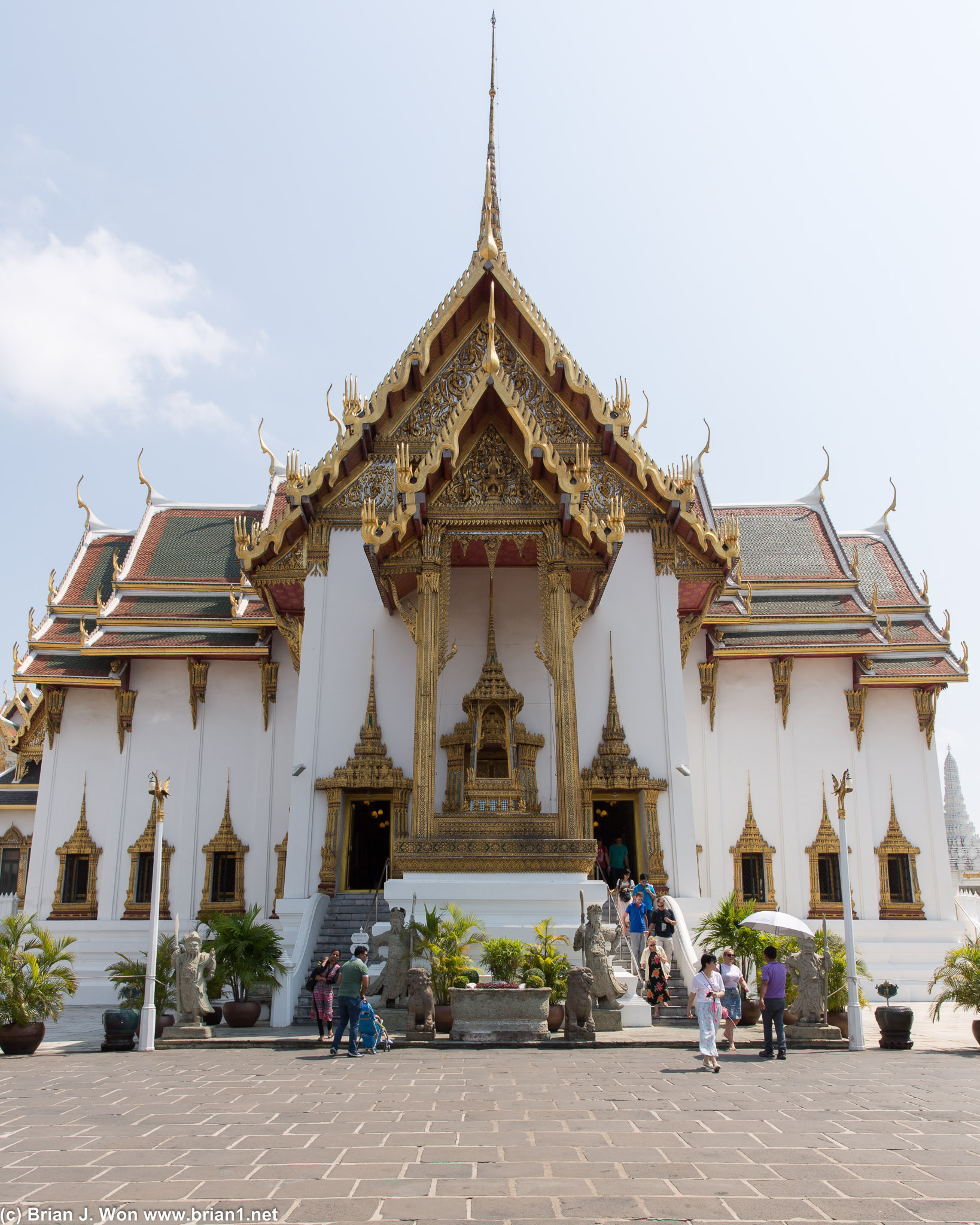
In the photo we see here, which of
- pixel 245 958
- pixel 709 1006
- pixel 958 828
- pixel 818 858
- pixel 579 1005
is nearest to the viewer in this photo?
pixel 709 1006

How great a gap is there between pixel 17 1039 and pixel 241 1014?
7.69 ft

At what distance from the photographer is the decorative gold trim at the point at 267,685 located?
628 inches

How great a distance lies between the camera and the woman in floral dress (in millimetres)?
10227

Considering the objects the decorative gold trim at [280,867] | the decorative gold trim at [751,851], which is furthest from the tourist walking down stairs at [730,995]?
the decorative gold trim at [280,867]

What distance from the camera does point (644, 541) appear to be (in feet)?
45.4

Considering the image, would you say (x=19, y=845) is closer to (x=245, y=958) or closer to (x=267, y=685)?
(x=267, y=685)

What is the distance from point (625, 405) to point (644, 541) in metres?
1.82

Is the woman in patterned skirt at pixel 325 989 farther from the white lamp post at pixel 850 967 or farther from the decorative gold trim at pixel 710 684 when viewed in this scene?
the decorative gold trim at pixel 710 684

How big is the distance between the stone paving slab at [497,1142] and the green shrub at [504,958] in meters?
1.76

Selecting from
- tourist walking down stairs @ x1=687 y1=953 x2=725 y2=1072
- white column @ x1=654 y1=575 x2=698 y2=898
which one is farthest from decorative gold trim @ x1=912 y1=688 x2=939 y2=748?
tourist walking down stairs @ x1=687 y1=953 x2=725 y2=1072

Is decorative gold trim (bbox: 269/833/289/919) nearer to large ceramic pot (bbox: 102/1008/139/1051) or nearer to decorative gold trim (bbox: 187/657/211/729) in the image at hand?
decorative gold trim (bbox: 187/657/211/729)

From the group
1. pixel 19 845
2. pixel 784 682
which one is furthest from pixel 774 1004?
pixel 19 845

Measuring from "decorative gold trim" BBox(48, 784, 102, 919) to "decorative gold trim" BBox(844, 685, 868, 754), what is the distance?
11.6 m

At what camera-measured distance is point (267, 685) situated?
52.3 ft
